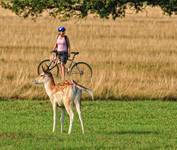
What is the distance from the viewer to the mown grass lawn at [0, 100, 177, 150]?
13.8m

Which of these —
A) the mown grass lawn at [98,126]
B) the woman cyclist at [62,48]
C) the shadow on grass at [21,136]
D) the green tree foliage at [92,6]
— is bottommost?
the mown grass lawn at [98,126]

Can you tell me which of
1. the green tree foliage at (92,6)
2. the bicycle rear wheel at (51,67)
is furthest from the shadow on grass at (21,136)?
the bicycle rear wheel at (51,67)

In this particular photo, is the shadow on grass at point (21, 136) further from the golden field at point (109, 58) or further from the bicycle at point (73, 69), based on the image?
the bicycle at point (73, 69)

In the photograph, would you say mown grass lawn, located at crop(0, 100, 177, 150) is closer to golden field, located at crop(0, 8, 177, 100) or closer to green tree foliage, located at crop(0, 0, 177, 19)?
golden field, located at crop(0, 8, 177, 100)

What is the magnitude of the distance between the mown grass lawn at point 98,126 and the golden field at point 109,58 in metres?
1.49

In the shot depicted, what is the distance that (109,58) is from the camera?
35.7 m

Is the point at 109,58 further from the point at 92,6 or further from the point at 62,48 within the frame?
the point at 92,6

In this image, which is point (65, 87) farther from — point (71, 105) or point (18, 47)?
point (18, 47)

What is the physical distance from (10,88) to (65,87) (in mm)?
8161

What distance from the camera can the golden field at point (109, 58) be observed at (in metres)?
24.0

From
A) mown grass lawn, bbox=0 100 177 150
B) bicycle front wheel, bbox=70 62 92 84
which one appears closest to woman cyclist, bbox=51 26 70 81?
bicycle front wheel, bbox=70 62 92 84

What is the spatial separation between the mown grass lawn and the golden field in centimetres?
149

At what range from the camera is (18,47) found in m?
40.1

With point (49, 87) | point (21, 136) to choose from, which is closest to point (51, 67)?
point (49, 87)
